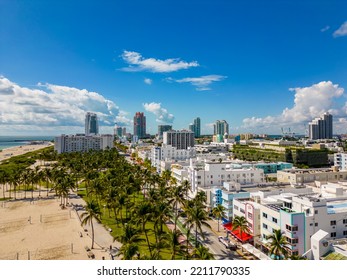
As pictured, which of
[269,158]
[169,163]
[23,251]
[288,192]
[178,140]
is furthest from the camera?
[178,140]

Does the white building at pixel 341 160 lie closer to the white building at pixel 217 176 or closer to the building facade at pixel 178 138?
the white building at pixel 217 176

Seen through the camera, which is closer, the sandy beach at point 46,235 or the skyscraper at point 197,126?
the sandy beach at point 46,235

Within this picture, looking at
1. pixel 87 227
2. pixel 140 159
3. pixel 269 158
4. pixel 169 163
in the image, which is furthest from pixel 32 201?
pixel 269 158

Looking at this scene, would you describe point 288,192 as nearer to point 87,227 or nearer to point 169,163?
point 87,227

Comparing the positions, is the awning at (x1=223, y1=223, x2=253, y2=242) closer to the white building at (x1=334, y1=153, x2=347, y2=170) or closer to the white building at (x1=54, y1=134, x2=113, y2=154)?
the white building at (x1=334, y1=153, x2=347, y2=170)

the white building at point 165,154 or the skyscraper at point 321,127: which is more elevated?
the skyscraper at point 321,127

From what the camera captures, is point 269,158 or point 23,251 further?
point 269,158

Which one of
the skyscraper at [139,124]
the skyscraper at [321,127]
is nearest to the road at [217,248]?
the skyscraper at [321,127]
